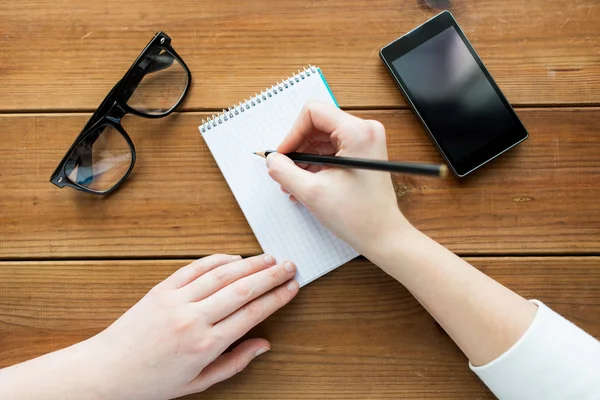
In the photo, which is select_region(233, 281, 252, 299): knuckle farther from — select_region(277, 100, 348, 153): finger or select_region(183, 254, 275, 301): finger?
select_region(277, 100, 348, 153): finger

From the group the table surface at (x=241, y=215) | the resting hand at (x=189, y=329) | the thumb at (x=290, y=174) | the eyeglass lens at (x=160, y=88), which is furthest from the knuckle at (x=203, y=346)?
the eyeglass lens at (x=160, y=88)

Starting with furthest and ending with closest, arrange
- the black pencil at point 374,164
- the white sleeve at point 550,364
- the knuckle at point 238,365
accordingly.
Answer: the knuckle at point 238,365 < the white sleeve at point 550,364 < the black pencil at point 374,164

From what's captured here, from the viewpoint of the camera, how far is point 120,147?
0.77m

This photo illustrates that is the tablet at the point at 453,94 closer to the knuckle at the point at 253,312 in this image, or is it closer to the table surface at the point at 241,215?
the table surface at the point at 241,215

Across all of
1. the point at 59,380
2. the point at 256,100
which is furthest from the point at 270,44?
the point at 59,380

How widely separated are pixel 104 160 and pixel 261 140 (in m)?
0.23

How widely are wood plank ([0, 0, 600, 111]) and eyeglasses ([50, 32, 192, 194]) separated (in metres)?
0.03

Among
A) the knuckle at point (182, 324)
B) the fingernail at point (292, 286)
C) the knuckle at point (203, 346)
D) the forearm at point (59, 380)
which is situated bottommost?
the forearm at point (59, 380)

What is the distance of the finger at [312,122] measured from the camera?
66cm

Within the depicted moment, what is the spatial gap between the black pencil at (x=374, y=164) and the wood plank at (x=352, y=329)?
19 centimetres

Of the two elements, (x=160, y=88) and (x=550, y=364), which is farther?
(x=160, y=88)

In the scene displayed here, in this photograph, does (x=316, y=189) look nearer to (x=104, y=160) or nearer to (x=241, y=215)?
(x=241, y=215)

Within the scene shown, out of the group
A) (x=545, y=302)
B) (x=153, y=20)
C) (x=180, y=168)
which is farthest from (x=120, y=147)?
(x=545, y=302)

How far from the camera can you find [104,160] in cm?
76
